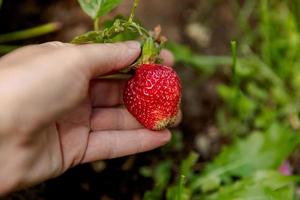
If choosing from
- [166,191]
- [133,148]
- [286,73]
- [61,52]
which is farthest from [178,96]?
[286,73]

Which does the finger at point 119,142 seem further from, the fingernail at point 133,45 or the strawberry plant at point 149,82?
the fingernail at point 133,45

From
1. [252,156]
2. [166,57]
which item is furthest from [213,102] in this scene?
[166,57]

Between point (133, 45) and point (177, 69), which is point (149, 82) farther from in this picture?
point (177, 69)

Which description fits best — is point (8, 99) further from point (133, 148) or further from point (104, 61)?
point (133, 148)

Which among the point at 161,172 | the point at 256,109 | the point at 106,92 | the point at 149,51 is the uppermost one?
the point at 149,51

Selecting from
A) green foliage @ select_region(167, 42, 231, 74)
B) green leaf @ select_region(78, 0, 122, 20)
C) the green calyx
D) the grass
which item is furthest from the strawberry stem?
green foliage @ select_region(167, 42, 231, 74)

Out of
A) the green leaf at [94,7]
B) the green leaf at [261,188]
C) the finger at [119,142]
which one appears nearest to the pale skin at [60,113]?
the finger at [119,142]

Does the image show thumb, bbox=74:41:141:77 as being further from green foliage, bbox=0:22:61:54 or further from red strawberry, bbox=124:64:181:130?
green foliage, bbox=0:22:61:54

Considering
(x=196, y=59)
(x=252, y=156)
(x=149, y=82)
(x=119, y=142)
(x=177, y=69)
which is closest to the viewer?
(x=149, y=82)
